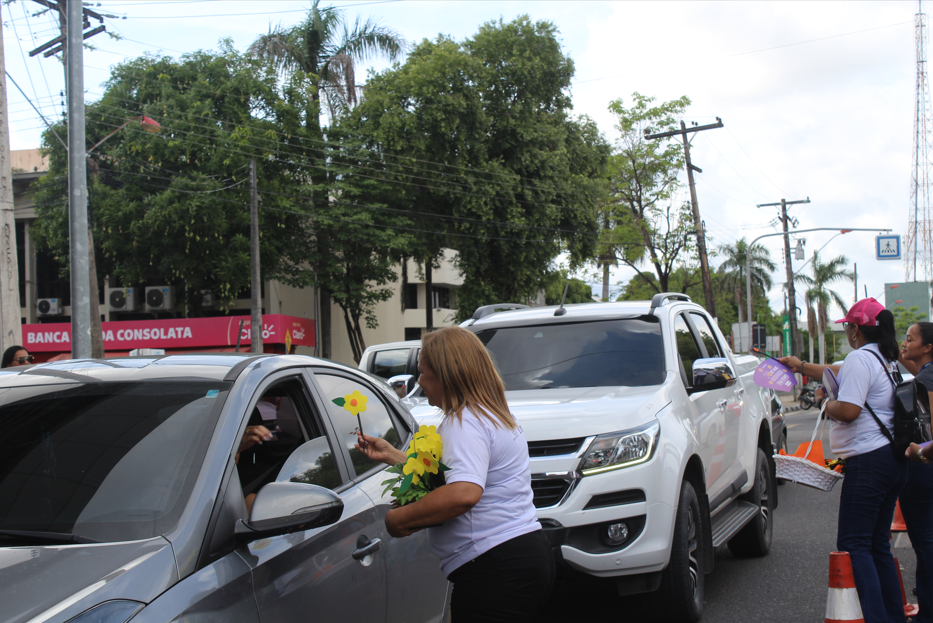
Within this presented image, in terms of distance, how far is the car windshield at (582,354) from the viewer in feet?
18.5

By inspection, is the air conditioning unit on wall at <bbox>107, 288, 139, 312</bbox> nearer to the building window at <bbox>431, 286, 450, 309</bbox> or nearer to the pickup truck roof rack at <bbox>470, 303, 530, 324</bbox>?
the building window at <bbox>431, 286, 450, 309</bbox>

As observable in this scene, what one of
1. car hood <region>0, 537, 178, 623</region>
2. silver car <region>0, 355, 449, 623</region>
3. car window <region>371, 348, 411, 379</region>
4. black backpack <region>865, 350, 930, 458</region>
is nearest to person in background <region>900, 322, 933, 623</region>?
black backpack <region>865, 350, 930, 458</region>

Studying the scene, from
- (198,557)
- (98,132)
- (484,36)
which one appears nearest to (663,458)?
(198,557)

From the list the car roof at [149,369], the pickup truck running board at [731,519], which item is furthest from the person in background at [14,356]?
the pickup truck running board at [731,519]

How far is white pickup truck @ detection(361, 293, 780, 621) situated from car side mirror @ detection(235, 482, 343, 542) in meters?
2.19

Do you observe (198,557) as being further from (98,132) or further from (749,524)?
(98,132)

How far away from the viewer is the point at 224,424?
2.59 metres

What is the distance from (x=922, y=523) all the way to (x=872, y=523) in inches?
19.0

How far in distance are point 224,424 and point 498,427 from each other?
872 millimetres

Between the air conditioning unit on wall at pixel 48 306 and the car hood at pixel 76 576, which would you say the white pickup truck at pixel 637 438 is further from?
the air conditioning unit on wall at pixel 48 306

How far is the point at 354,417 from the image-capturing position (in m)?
3.50

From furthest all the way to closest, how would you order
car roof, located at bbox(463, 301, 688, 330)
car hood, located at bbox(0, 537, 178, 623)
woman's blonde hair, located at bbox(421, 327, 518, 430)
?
car roof, located at bbox(463, 301, 688, 330), woman's blonde hair, located at bbox(421, 327, 518, 430), car hood, located at bbox(0, 537, 178, 623)

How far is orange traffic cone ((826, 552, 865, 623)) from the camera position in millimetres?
4066

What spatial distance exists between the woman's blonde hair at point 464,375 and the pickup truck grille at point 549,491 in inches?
70.8
